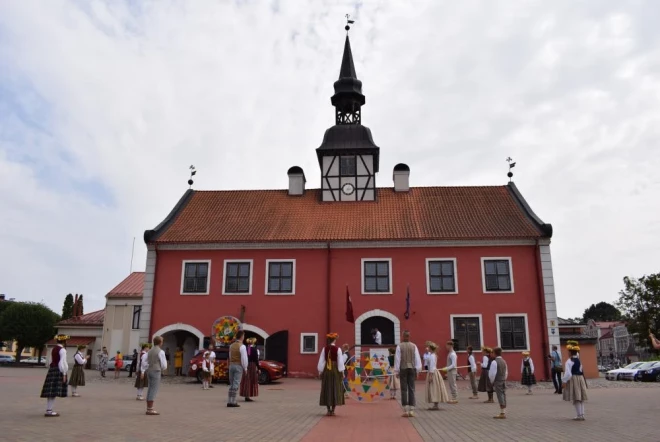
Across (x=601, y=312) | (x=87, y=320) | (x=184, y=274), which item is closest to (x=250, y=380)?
(x=184, y=274)

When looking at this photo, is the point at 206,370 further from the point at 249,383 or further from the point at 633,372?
the point at 633,372

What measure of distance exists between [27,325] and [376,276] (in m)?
39.9

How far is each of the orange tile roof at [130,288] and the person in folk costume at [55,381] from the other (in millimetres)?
32332

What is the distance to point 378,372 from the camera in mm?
15219

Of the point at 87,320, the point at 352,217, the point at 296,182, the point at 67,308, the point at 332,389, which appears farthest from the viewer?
the point at 67,308

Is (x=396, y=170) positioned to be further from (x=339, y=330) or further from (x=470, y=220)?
(x=339, y=330)

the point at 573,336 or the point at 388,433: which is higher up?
the point at 573,336

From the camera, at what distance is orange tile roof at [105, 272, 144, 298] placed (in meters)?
42.7

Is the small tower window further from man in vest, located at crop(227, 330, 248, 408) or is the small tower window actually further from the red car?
man in vest, located at crop(227, 330, 248, 408)

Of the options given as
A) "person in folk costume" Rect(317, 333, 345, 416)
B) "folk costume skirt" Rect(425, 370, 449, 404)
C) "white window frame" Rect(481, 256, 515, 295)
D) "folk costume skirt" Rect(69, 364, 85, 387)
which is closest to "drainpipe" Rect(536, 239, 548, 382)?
"white window frame" Rect(481, 256, 515, 295)

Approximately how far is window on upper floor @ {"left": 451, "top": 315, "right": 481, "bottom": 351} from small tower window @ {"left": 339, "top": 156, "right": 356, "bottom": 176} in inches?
404

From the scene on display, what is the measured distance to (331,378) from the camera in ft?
→ 38.9

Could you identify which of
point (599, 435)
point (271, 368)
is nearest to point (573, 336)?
point (271, 368)

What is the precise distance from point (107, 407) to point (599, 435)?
35.6 ft
